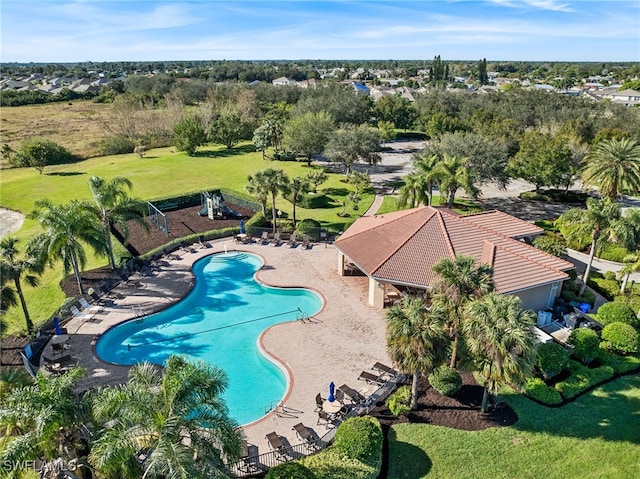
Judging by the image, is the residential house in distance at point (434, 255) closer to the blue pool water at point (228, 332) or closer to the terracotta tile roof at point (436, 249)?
the terracotta tile roof at point (436, 249)

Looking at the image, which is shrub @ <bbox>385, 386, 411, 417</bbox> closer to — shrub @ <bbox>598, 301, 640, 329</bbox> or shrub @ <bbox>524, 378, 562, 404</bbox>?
shrub @ <bbox>524, 378, 562, 404</bbox>

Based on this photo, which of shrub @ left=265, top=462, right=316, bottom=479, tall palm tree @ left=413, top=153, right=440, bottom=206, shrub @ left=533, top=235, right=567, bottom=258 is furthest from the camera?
tall palm tree @ left=413, top=153, right=440, bottom=206

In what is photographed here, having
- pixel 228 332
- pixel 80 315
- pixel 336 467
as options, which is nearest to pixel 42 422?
pixel 336 467

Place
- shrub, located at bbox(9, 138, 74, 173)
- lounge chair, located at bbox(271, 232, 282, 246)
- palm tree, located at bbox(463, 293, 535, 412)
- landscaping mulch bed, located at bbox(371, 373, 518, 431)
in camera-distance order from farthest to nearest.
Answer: shrub, located at bbox(9, 138, 74, 173), lounge chair, located at bbox(271, 232, 282, 246), landscaping mulch bed, located at bbox(371, 373, 518, 431), palm tree, located at bbox(463, 293, 535, 412)

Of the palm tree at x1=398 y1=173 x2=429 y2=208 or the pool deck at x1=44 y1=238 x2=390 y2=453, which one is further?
the palm tree at x1=398 y1=173 x2=429 y2=208

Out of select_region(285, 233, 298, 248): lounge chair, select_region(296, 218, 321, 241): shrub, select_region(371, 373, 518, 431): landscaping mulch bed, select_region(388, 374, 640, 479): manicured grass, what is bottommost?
select_region(388, 374, 640, 479): manicured grass

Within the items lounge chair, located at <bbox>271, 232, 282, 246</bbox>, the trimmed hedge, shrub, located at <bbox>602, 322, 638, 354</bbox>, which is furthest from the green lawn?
the trimmed hedge

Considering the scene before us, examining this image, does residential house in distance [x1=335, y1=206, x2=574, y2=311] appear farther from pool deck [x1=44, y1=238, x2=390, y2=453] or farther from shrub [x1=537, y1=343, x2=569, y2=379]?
shrub [x1=537, y1=343, x2=569, y2=379]

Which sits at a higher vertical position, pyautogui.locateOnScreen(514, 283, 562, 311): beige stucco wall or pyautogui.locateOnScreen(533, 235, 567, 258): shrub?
pyautogui.locateOnScreen(533, 235, 567, 258): shrub
